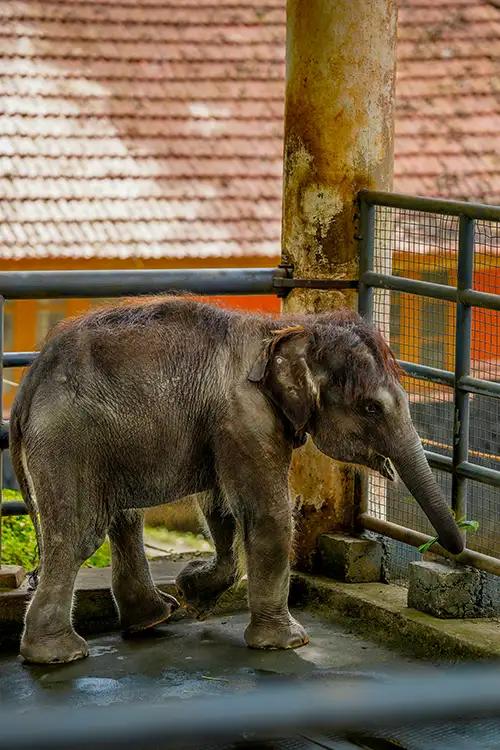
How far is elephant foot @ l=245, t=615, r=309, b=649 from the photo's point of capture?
487cm

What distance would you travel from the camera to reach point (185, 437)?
15.5ft

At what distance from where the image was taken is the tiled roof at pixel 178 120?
42.1 ft

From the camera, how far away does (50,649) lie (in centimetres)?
467

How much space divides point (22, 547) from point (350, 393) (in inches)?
110

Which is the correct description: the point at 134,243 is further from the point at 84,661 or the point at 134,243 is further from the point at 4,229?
the point at 84,661

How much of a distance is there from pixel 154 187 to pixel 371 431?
8740 mm

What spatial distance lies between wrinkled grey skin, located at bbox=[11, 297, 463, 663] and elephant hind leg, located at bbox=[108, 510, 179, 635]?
0.30 meters

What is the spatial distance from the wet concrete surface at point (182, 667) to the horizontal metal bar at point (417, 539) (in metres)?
0.40

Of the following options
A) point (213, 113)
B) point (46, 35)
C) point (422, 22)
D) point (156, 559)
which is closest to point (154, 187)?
point (213, 113)

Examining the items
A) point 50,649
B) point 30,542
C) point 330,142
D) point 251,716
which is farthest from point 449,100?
point 251,716

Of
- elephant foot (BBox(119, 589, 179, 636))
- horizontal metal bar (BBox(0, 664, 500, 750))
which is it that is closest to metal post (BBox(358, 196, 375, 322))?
elephant foot (BBox(119, 589, 179, 636))

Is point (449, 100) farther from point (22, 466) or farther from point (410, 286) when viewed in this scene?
point (22, 466)

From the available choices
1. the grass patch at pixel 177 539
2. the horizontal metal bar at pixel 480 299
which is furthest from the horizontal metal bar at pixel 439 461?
the grass patch at pixel 177 539

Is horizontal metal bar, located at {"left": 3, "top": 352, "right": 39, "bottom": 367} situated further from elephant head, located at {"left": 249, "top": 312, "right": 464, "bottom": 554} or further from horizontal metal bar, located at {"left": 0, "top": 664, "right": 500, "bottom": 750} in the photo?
horizontal metal bar, located at {"left": 0, "top": 664, "right": 500, "bottom": 750}
